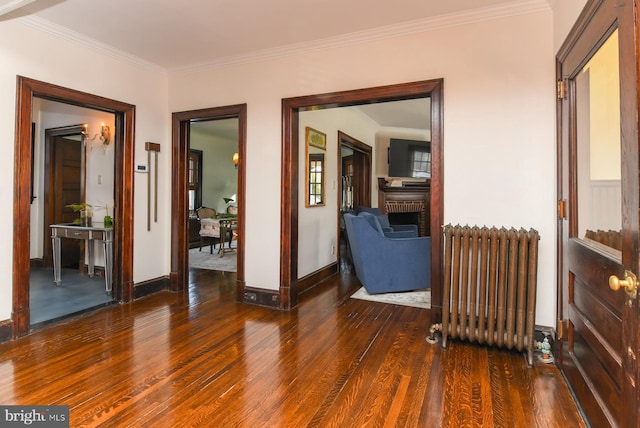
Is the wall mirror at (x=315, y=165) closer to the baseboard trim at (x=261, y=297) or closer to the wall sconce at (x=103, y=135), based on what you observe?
the baseboard trim at (x=261, y=297)

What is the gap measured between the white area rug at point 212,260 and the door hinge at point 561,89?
14.7 feet

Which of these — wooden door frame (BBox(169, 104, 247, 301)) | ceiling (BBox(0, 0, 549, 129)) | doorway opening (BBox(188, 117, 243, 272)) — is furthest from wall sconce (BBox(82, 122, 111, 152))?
doorway opening (BBox(188, 117, 243, 272))

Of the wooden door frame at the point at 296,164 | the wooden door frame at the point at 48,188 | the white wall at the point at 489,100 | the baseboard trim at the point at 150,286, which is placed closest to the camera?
the white wall at the point at 489,100

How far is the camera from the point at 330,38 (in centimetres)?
324

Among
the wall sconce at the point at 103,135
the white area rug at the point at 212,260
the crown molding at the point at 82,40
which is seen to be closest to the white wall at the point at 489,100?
the crown molding at the point at 82,40

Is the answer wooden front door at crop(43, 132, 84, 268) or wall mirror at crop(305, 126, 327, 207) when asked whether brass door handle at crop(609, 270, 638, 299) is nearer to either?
wall mirror at crop(305, 126, 327, 207)

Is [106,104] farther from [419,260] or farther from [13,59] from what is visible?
[419,260]

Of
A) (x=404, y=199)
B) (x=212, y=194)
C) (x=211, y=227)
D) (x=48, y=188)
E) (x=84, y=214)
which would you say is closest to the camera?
(x=84, y=214)

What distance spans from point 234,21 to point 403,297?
3166mm

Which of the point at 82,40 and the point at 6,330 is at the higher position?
the point at 82,40

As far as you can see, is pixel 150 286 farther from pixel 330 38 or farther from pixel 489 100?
pixel 489 100

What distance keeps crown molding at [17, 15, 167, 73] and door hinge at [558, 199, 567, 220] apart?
13.3ft

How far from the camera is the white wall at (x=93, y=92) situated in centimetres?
275

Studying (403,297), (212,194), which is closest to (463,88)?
(403,297)
